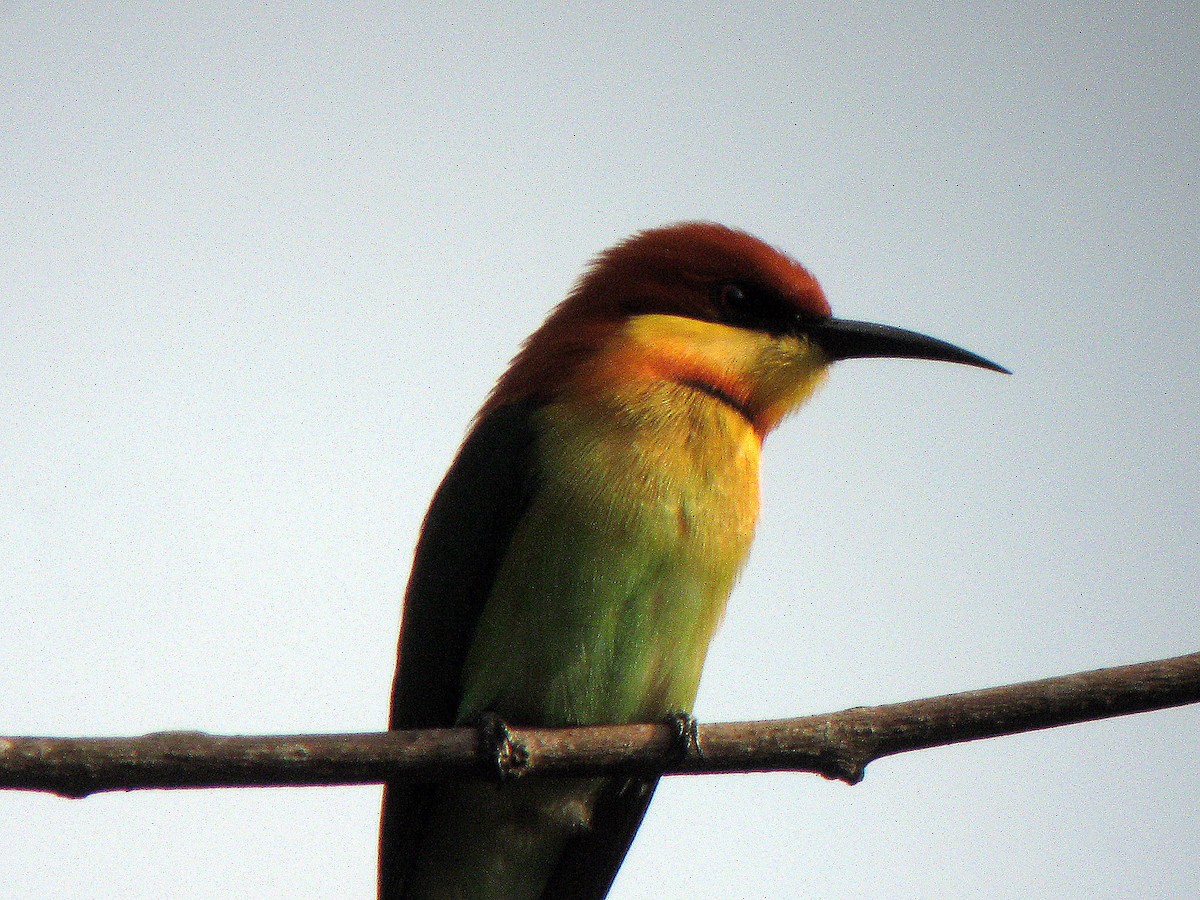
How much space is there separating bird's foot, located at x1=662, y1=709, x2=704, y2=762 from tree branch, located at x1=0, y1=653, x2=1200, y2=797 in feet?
0.04

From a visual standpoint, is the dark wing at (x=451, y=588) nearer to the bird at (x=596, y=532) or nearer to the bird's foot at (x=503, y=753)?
the bird at (x=596, y=532)

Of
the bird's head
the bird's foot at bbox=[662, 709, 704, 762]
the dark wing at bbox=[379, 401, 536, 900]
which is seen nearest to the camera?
the bird's foot at bbox=[662, 709, 704, 762]

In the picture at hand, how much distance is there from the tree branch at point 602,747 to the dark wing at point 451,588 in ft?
2.94

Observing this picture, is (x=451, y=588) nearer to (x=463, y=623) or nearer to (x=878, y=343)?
(x=463, y=623)

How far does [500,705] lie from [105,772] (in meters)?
1.43

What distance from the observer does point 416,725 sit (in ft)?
13.5

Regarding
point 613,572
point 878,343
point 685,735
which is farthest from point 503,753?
point 878,343

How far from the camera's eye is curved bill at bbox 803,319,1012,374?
4.64 metres

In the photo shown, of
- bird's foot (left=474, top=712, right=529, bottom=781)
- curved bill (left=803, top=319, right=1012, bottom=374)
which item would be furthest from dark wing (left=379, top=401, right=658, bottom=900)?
curved bill (left=803, top=319, right=1012, bottom=374)

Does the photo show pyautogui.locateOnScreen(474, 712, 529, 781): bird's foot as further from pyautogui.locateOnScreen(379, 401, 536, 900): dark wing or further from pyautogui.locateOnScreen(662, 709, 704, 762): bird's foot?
pyautogui.locateOnScreen(379, 401, 536, 900): dark wing

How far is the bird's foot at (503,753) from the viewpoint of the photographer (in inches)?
122

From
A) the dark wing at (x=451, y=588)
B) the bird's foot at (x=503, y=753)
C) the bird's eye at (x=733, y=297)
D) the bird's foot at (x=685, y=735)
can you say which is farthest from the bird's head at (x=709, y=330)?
the bird's foot at (x=503, y=753)

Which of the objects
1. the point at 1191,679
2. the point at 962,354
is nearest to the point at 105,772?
the point at 1191,679

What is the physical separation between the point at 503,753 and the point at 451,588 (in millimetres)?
1044
